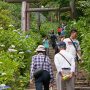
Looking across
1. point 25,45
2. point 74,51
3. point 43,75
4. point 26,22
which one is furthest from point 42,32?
point 43,75

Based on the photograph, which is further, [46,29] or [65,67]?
[46,29]

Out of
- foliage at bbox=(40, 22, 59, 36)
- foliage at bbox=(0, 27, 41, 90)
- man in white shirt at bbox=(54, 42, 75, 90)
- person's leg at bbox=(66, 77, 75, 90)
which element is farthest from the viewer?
foliage at bbox=(40, 22, 59, 36)

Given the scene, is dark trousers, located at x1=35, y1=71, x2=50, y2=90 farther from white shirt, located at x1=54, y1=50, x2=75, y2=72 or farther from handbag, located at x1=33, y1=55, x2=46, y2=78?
white shirt, located at x1=54, y1=50, x2=75, y2=72

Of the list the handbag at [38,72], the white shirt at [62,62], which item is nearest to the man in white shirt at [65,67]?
the white shirt at [62,62]

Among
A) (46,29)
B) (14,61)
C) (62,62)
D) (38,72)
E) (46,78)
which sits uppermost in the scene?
(46,29)

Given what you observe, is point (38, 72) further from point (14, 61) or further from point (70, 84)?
point (14, 61)

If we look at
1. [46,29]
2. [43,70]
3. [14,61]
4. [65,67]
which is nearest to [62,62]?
[65,67]

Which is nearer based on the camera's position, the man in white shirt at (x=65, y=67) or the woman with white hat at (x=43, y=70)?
the man in white shirt at (x=65, y=67)

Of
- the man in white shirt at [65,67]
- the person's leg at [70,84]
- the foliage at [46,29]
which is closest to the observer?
the man in white shirt at [65,67]

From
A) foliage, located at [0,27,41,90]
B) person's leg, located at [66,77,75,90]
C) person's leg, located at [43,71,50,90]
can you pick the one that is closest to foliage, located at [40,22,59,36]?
foliage, located at [0,27,41,90]

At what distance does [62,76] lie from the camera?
370 inches

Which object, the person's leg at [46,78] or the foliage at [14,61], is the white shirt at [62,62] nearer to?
the person's leg at [46,78]

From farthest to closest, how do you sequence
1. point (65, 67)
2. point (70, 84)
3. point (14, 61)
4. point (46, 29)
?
point (46, 29)
point (14, 61)
point (70, 84)
point (65, 67)

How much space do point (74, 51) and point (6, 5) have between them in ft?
50.3
